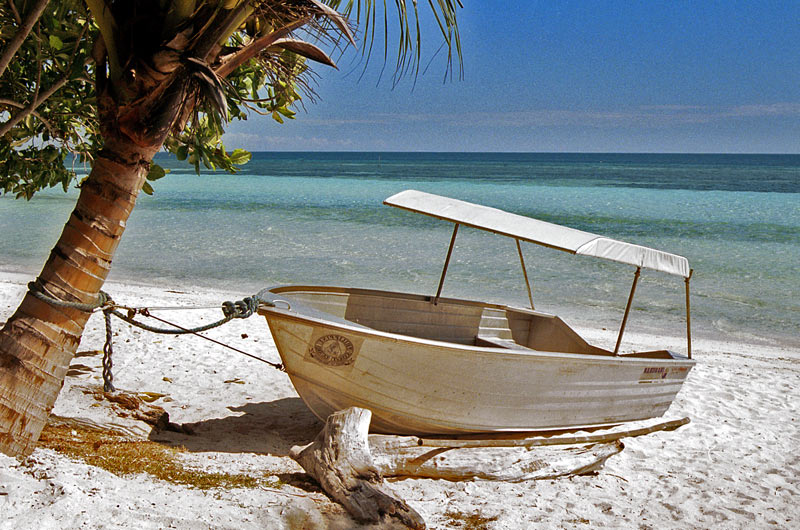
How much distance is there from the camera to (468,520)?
12.6 ft

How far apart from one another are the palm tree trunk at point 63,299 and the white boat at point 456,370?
139 cm

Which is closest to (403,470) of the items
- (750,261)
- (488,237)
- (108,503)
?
(108,503)

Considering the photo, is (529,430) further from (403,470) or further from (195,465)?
(195,465)

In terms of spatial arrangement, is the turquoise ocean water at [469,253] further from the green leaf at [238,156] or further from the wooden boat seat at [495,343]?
the green leaf at [238,156]

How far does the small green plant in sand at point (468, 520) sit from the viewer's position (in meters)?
3.76

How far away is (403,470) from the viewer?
4.52 metres

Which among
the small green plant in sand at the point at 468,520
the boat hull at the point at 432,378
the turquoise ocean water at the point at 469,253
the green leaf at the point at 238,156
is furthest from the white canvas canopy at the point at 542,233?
the turquoise ocean water at the point at 469,253

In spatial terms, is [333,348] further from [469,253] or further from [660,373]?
[469,253]

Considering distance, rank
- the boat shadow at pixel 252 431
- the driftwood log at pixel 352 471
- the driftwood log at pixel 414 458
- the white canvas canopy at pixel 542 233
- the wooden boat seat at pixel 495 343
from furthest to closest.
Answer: the wooden boat seat at pixel 495 343 < the white canvas canopy at pixel 542 233 < the boat shadow at pixel 252 431 < the driftwood log at pixel 414 458 < the driftwood log at pixel 352 471

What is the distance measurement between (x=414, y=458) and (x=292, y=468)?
88cm

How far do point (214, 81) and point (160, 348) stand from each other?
197 inches

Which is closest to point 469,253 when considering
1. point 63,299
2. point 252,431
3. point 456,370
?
point 252,431

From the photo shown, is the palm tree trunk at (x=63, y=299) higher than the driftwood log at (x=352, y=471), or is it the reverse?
the palm tree trunk at (x=63, y=299)

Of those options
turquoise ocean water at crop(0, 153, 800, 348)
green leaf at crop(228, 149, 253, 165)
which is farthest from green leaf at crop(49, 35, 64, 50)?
turquoise ocean water at crop(0, 153, 800, 348)
